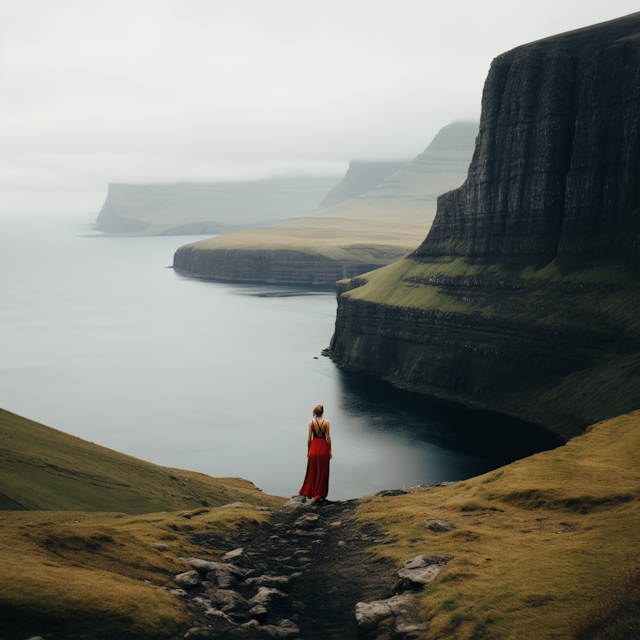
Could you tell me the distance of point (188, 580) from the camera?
2036cm

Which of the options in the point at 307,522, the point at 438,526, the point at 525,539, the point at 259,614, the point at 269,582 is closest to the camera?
the point at 259,614

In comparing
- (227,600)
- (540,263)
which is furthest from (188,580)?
(540,263)

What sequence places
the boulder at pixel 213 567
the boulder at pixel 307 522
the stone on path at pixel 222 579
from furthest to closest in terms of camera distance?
1. the boulder at pixel 307 522
2. the boulder at pixel 213 567
3. the stone on path at pixel 222 579

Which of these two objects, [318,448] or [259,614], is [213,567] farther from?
[318,448]

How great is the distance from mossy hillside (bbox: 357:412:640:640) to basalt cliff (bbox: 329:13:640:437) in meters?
49.3

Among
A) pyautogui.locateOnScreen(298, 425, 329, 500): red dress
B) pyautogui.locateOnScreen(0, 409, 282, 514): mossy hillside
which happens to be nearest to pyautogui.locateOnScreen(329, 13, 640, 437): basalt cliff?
pyautogui.locateOnScreen(0, 409, 282, 514): mossy hillside

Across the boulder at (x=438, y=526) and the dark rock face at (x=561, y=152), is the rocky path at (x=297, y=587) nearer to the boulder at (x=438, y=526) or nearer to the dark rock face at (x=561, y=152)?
the boulder at (x=438, y=526)

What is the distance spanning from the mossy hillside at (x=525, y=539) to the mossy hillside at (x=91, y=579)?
790cm

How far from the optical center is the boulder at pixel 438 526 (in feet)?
86.1

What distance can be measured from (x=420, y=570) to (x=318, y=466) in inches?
441

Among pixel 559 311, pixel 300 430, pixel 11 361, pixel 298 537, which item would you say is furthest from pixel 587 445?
pixel 11 361

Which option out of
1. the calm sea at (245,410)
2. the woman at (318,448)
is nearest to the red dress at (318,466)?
the woman at (318,448)

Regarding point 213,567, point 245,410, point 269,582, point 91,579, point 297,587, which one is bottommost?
point 245,410

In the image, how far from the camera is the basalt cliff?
89.6 m
